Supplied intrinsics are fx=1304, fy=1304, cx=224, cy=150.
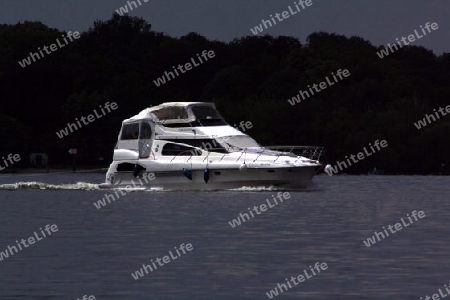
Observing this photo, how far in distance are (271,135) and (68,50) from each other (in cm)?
4799

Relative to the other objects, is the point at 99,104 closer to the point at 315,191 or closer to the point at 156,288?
the point at 315,191

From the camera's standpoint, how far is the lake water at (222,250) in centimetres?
2923

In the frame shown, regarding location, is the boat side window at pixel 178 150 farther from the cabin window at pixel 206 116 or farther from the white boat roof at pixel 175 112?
the cabin window at pixel 206 116

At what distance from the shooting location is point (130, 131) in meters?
74.3

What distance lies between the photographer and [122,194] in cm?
7006

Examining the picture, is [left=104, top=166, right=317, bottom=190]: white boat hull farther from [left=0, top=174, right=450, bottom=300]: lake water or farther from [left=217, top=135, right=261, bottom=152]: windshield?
[left=0, top=174, right=450, bottom=300]: lake water

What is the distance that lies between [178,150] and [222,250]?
113 ft

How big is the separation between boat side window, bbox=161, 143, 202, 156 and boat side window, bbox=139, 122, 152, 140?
56.1 inches

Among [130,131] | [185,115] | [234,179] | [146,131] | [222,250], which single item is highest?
[130,131]

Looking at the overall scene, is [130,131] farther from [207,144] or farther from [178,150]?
[207,144]

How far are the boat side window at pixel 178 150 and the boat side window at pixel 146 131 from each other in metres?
1.42

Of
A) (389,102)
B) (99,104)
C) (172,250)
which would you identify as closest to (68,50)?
(99,104)

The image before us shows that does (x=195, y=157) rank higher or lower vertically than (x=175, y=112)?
lower

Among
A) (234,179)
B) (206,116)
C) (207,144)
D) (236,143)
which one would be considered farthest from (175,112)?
(234,179)
